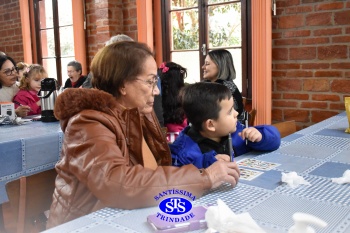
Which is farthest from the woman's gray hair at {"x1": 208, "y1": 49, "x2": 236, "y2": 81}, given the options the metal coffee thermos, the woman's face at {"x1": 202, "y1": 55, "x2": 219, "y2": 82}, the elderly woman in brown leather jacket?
the elderly woman in brown leather jacket

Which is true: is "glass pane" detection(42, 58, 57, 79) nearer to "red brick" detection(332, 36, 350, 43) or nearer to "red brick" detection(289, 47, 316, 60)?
"red brick" detection(289, 47, 316, 60)

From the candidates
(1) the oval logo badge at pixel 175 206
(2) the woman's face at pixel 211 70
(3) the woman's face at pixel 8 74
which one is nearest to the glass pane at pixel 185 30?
(2) the woman's face at pixel 211 70

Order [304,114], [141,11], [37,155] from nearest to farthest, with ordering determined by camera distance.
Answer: [37,155], [304,114], [141,11]

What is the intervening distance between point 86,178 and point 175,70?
2.10m

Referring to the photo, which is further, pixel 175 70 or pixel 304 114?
pixel 304 114

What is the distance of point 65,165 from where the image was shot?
1.05 metres

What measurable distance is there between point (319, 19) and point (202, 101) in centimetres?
208

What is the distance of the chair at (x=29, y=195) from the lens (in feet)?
4.09

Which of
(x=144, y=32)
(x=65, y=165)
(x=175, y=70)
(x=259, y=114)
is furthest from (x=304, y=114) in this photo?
(x=65, y=165)

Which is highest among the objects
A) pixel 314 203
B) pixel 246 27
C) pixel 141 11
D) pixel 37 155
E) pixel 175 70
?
pixel 141 11

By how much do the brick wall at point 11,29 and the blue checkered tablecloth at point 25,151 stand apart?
13.4 feet

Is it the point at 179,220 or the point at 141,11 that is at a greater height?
the point at 141,11

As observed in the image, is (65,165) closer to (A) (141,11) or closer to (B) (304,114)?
(B) (304,114)

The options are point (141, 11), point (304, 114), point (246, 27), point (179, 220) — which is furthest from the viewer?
point (141, 11)
